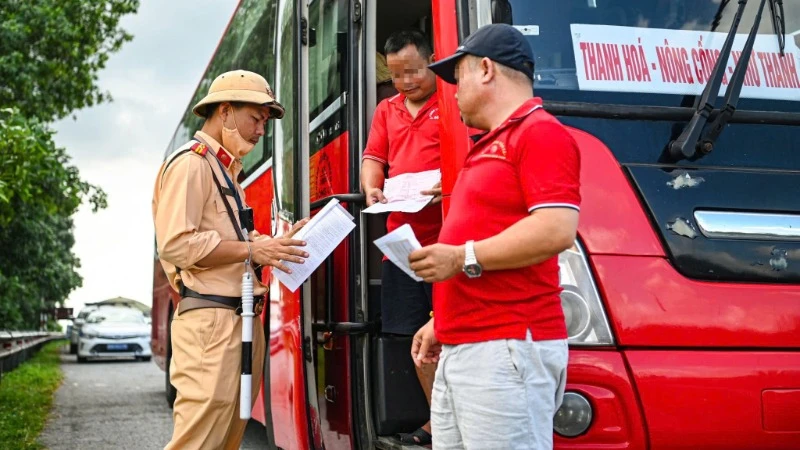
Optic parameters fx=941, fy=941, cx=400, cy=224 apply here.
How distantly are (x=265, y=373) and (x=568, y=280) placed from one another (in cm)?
274

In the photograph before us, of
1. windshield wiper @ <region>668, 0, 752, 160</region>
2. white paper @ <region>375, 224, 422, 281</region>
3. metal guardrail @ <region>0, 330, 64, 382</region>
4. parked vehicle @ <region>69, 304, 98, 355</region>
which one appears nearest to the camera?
white paper @ <region>375, 224, 422, 281</region>

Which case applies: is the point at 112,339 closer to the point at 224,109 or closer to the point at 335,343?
the point at 335,343

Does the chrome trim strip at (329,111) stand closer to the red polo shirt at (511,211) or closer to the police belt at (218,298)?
the police belt at (218,298)

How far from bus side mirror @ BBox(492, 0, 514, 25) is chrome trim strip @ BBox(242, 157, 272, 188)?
2612mm

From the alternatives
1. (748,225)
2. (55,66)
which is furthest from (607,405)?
(55,66)

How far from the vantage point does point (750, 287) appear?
2947 millimetres

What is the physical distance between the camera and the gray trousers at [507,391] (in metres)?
2.31

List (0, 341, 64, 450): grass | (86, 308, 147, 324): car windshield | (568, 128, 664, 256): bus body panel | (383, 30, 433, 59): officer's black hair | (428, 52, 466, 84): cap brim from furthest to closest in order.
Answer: (86, 308, 147, 324): car windshield → (0, 341, 64, 450): grass → (383, 30, 433, 59): officer's black hair → (568, 128, 664, 256): bus body panel → (428, 52, 466, 84): cap brim

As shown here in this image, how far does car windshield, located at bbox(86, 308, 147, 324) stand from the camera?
88.0 ft

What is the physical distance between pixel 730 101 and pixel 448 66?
107 cm

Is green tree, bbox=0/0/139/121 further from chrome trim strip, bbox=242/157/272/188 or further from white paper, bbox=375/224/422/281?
white paper, bbox=375/224/422/281

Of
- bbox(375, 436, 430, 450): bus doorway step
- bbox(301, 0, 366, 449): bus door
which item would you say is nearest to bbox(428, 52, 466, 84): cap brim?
bbox(301, 0, 366, 449): bus door

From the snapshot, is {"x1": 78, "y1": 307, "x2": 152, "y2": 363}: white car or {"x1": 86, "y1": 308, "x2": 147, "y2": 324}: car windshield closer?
{"x1": 78, "y1": 307, "x2": 152, "y2": 363}: white car

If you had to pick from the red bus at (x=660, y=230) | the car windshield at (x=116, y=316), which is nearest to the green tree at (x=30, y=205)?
the car windshield at (x=116, y=316)
